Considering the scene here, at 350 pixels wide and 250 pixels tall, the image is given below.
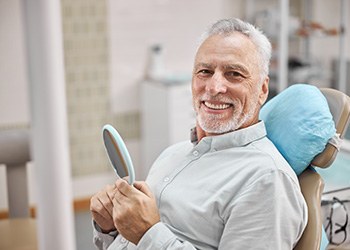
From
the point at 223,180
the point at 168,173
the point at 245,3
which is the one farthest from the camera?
the point at 245,3

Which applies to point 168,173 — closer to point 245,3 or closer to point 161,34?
point 161,34

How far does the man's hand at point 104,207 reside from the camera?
1432mm

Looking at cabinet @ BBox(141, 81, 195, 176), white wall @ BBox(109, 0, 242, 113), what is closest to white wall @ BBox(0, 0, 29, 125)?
white wall @ BBox(109, 0, 242, 113)

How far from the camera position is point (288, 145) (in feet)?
4.84

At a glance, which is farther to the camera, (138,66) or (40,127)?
(138,66)

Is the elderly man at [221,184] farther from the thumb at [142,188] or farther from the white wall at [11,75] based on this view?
the white wall at [11,75]

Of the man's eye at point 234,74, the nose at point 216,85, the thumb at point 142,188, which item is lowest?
the thumb at point 142,188

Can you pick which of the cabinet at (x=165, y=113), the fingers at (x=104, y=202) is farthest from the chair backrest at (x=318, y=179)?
the cabinet at (x=165, y=113)

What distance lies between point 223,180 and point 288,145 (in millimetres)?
231

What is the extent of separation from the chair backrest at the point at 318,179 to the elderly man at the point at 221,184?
0.05m

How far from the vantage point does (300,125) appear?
1453mm

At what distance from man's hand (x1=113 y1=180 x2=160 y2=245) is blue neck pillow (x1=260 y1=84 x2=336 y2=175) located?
433 mm

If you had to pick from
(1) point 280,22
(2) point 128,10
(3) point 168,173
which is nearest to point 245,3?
(1) point 280,22

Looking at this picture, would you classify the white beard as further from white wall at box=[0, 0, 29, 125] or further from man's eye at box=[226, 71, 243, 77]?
white wall at box=[0, 0, 29, 125]
